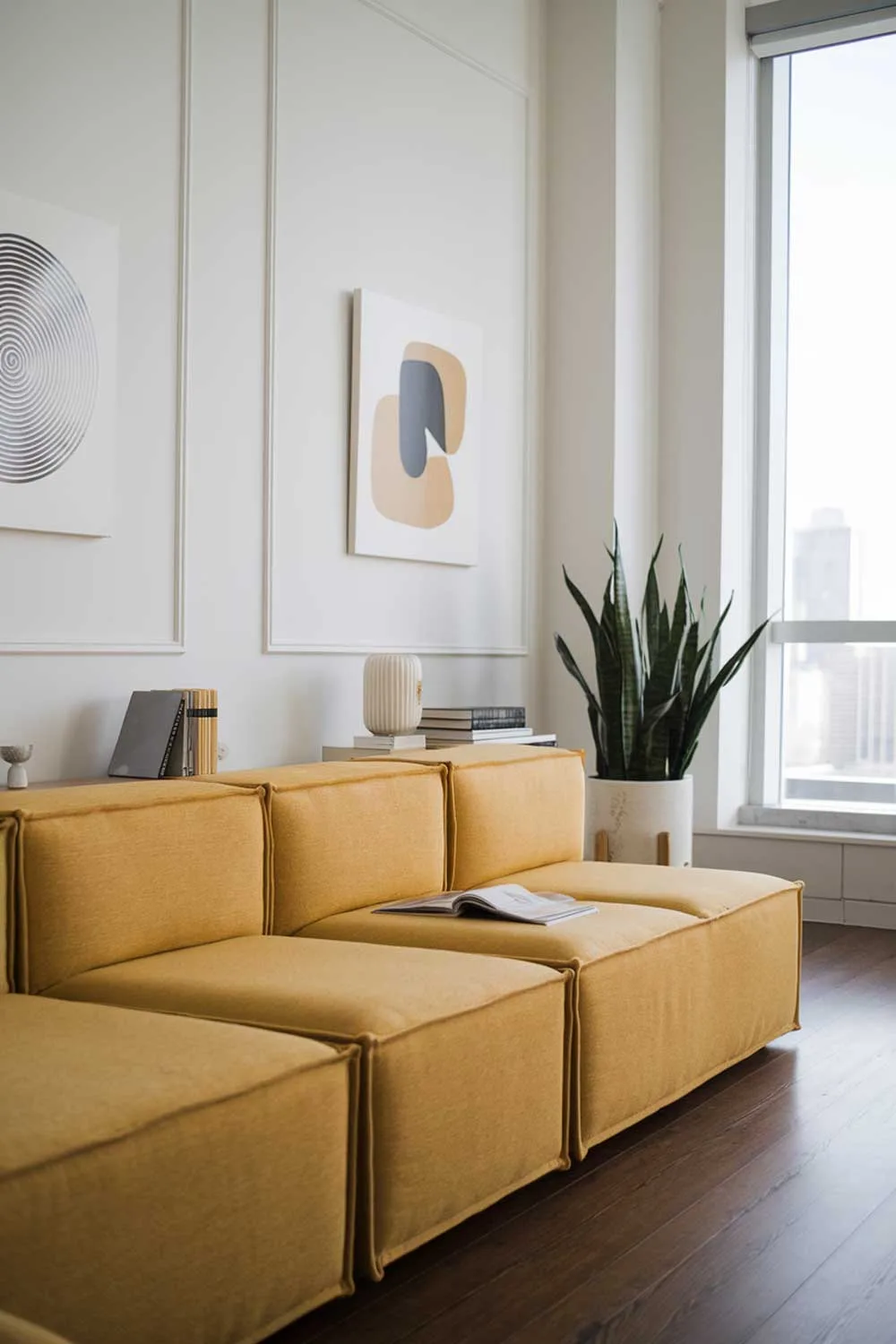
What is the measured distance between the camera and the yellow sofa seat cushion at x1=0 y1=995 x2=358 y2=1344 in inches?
58.1

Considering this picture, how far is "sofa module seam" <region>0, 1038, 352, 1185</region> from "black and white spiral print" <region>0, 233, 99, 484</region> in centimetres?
173

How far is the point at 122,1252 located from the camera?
5.07 feet

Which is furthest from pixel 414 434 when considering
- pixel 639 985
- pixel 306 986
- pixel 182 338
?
pixel 306 986

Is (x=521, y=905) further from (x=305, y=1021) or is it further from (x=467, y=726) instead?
(x=467, y=726)

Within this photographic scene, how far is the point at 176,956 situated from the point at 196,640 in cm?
141

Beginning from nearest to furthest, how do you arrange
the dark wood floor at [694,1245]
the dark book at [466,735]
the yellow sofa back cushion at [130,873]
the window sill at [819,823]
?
1. the dark wood floor at [694,1245]
2. the yellow sofa back cushion at [130,873]
3. the dark book at [466,735]
4. the window sill at [819,823]

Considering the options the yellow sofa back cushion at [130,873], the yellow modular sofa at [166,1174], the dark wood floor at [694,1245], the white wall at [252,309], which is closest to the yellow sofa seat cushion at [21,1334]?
the yellow modular sofa at [166,1174]

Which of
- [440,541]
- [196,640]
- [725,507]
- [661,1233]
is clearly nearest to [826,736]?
[725,507]

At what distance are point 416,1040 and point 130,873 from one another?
60 cm

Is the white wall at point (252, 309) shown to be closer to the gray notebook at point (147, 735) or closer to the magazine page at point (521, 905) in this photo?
the gray notebook at point (147, 735)

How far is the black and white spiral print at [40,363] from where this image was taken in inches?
122

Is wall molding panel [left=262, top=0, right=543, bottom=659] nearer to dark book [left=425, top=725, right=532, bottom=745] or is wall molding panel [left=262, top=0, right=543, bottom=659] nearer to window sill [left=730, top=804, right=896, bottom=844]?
dark book [left=425, top=725, right=532, bottom=745]

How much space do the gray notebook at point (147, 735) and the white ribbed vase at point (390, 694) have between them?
82 centimetres

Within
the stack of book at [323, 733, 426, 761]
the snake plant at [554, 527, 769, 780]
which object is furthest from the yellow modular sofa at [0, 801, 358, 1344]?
the snake plant at [554, 527, 769, 780]
